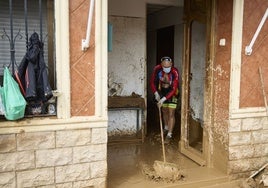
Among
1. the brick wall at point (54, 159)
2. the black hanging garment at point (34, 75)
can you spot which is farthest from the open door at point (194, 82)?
the black hanging garment at point (34, 75)

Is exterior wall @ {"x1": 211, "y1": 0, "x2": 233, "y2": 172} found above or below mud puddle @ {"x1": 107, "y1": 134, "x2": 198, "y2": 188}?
above

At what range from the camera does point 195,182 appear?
139 inches

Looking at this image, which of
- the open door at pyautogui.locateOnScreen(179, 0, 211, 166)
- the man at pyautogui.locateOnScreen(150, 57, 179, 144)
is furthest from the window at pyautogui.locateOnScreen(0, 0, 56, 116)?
the man at pyautogui.locateOnScreen(150, 57, 179, 144)

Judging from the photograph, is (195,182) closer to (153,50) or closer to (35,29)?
(35,29)

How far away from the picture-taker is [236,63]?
3.50 m

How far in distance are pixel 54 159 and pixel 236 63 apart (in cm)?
233

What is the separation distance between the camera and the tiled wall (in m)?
2.83

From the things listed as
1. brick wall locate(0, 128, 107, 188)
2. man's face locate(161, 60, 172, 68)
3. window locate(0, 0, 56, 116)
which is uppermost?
window locate(0, 0, 56, 116)

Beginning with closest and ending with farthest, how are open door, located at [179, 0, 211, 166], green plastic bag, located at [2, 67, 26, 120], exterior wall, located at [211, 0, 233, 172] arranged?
green plastic bag, located at [2, 67, 26, 120] < exterior wall, located at [211, 0, 233, 172] < open door, located at [179, 0, 211, 166]

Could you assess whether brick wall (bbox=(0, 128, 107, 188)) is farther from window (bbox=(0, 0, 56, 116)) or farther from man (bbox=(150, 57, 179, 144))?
man (bbox=(150, 57, 179, 144))

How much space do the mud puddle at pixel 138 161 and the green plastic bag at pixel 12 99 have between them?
136 centimetres

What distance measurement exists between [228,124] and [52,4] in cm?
246

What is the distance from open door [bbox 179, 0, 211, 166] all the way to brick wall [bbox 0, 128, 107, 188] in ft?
5.66

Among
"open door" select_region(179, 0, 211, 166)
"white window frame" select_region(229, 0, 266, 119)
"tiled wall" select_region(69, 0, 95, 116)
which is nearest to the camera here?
"tiled wall" select_region(69, 0, 95, 116)
